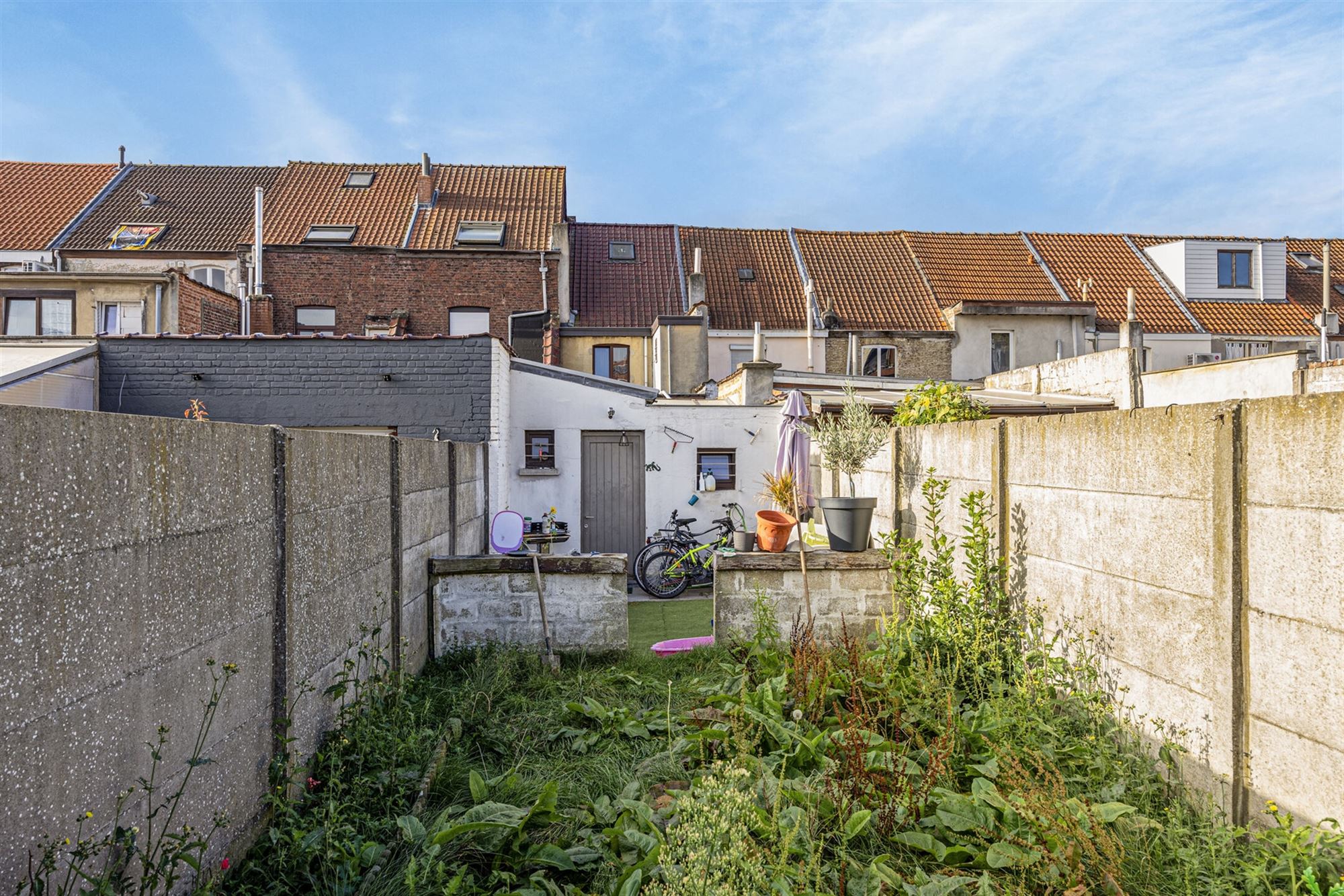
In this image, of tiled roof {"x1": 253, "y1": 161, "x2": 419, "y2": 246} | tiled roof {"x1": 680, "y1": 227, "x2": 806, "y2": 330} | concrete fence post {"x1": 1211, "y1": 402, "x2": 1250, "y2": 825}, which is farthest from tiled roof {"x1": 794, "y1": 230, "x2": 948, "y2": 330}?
concrete fence post {"x1": 1211, "y1": 402, "x2": 1250, "y2": 825}

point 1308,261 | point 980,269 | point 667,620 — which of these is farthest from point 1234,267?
point 667,620

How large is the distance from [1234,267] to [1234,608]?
26681mm

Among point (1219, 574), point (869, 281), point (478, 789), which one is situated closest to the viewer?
point (1219, 574)

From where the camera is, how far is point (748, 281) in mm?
24047

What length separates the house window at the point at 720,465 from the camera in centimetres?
1394

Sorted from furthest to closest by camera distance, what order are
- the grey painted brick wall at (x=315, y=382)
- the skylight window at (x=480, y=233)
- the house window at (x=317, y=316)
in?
the skylight window at (x=480, y=233) < the house window at (x=317, y=316) < the grey painted brick wall at (x=315, y=382)

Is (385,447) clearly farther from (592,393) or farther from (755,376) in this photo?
(755,376)

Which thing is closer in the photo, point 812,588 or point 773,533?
point 812,588

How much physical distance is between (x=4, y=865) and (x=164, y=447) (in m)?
1.17

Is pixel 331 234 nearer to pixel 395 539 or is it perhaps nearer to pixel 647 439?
pixel 647 439

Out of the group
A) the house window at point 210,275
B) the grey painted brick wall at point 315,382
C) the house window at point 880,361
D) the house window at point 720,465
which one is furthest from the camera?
the house window at point 210,275

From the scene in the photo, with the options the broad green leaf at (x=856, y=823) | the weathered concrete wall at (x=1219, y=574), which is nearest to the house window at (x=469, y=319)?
the weathered concrete wall at (x=1219, y=574)

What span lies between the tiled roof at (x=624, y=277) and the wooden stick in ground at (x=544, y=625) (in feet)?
50.6

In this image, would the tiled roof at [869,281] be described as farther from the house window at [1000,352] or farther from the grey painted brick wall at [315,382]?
the grey painted brick wall at [315,382]
